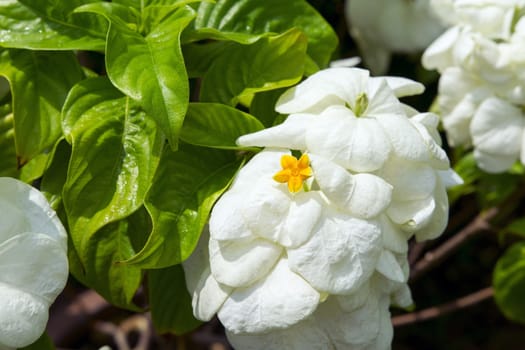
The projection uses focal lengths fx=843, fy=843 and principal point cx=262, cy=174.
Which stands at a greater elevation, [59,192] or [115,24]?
[115,24]

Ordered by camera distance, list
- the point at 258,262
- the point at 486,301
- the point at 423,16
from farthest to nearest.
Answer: the point at 486,301
the point at 423,16
the point at 258,262

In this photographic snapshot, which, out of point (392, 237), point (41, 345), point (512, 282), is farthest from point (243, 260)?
point (512, 282)

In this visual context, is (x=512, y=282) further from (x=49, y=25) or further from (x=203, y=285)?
(x=49, y=25)

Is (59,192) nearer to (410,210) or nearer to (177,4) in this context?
(177,4)

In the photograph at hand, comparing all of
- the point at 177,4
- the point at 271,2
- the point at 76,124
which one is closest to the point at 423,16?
the point at 271,2

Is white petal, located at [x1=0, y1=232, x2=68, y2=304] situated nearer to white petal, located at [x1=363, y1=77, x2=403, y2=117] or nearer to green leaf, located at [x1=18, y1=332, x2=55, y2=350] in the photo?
green leaf, located at [x1=18, y1=332, x2=55, y2=350]

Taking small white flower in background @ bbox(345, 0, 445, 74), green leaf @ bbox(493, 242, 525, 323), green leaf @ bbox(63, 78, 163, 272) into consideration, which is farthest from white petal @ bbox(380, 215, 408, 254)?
small white flower in background @ bbox(345, 0, 445, 74)
